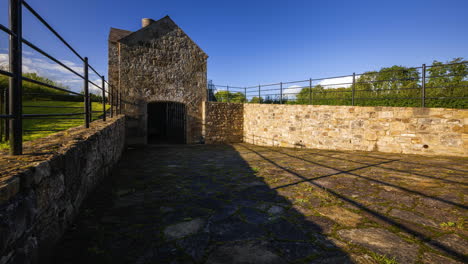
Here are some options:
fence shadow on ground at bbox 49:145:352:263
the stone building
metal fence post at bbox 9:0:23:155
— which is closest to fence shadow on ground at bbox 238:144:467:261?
fence shadow on ground at bbox 49:145:352:263

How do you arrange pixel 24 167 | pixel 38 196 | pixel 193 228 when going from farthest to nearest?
pixel 193 228, pixel 38 196, pixel 24 167

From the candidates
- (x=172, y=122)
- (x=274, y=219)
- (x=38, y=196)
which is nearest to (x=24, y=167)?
(x=38, y=196)

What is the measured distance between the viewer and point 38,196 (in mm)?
1643

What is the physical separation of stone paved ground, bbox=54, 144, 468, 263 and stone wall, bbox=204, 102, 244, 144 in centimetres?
698

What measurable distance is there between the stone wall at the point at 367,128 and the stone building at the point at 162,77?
353 cm

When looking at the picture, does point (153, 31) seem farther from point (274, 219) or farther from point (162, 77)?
point (274, 219)

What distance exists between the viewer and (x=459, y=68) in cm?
670

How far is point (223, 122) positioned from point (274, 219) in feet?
31.6

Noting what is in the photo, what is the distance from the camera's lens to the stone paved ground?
2.03m

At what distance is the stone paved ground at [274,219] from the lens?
6.66ft

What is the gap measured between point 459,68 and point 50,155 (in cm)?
969

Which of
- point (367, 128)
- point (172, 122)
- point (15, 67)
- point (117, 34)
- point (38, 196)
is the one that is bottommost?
point (38, 196)

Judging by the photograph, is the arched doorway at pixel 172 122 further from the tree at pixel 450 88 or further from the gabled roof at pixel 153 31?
the tree at pixel 450 88

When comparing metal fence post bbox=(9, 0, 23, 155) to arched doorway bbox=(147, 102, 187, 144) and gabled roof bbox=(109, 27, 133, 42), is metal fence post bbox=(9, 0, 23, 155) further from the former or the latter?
gabled roof bbox=(109, 27, 133, 42)
